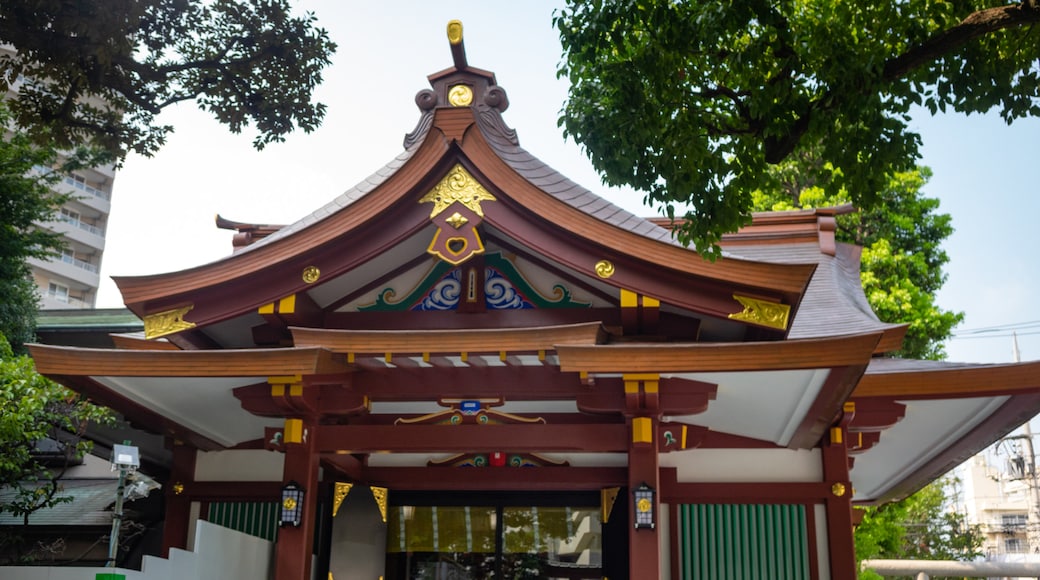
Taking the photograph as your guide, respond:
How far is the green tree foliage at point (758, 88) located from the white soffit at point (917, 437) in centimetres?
302

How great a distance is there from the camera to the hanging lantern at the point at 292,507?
28.5 feet

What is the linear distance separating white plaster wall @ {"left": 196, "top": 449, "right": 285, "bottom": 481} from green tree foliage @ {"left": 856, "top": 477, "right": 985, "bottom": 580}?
42.4 ft

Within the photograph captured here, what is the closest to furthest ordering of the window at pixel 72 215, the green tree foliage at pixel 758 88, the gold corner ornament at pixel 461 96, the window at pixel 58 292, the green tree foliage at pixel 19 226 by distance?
the green tree foliage at pixel 758 88 < the gold corner ornament at pixel 461 96 < the green tree foliage at pixel 19 226 < the window at pixel 58 292 < the window at pixel 72 215

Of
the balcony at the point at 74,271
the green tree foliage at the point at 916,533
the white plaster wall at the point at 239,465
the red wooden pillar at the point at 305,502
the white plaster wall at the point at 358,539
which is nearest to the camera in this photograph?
the red wooden pillar at the point at 305,502

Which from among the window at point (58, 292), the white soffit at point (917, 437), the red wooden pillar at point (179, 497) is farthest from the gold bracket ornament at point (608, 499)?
the window at point (58, 292)

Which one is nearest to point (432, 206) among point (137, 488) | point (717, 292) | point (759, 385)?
point (717, 292)

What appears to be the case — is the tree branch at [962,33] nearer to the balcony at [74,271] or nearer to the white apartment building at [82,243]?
the balcony at [74,271]

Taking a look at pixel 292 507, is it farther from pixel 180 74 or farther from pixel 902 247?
pixel 902 247

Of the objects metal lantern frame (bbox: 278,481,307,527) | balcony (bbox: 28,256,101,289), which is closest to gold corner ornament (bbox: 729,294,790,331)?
metal lantern frame (bbox: 278,481,307,527)

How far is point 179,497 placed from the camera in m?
10.9

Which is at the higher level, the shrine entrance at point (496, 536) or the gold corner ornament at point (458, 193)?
the gold corner ornament at point (458, 193)

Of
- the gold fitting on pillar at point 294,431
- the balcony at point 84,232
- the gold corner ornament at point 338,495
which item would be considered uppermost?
the balcony at point 84,232

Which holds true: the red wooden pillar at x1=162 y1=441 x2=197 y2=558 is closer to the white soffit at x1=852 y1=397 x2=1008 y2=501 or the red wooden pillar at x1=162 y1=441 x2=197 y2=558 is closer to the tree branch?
the white soffit at x1=852 y1=397 x2=1008 y2=501

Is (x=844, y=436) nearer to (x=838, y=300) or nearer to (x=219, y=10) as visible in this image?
(x=838, y=300)
